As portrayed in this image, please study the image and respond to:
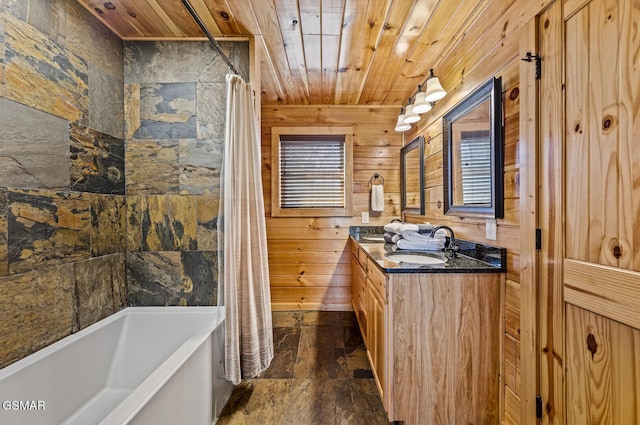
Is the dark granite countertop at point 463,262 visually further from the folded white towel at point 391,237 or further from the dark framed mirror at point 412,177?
the dark framed mirror at point 412,177

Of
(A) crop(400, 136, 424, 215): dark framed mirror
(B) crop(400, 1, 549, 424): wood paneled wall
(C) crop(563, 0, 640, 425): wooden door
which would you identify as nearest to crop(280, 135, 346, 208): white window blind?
(A) crop(400, 136, 424, 215): dark framed mirror

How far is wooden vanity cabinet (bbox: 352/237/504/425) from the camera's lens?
1375 millimetres

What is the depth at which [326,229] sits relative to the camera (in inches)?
122

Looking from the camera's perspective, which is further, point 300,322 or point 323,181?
point 323,181

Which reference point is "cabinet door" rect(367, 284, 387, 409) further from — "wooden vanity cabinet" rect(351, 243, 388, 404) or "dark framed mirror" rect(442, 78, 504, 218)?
"dark framed mirror" rect(442, 78, 504, 218)

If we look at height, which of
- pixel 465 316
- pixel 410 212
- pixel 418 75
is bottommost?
pixel 465 316

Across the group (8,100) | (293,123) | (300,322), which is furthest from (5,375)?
(293,123)

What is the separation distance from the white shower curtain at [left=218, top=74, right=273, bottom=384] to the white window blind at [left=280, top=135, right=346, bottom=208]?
→ 1341 mm

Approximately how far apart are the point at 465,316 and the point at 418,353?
316mm

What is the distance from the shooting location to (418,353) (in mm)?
1381

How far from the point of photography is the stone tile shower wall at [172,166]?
6.21 ft

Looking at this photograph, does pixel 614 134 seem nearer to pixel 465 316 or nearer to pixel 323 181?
pixel 465 316

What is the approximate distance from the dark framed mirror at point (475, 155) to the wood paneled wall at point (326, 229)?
1.14 metres

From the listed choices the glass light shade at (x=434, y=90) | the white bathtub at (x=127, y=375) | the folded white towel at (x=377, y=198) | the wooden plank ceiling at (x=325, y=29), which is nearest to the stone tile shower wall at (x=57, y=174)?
the white bathtub at (x=127, y=375)
